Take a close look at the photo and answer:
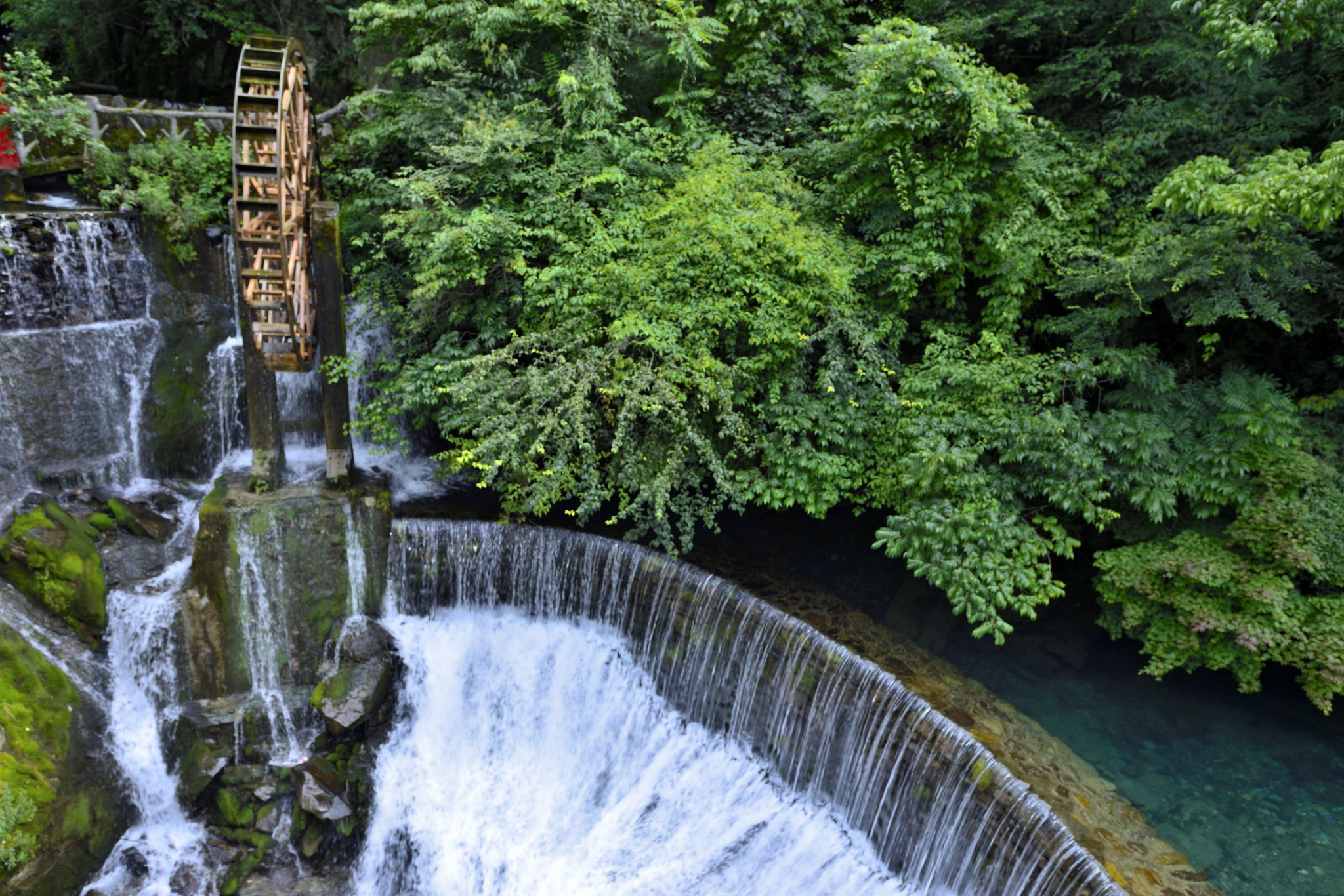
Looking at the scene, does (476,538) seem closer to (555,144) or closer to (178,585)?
(178,585)

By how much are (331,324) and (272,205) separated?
57.4 inches

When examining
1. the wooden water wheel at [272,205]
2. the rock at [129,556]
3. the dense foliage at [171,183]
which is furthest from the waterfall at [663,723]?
the dense foliage at [171,183]

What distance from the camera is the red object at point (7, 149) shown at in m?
9.82

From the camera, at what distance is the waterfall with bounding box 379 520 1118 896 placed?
548 centimetres

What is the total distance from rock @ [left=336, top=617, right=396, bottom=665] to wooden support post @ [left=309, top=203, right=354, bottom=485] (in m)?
1.74

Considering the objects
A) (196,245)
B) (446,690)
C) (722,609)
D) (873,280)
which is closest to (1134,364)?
(873,280)

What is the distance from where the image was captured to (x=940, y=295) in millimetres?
7418

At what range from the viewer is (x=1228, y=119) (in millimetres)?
6738

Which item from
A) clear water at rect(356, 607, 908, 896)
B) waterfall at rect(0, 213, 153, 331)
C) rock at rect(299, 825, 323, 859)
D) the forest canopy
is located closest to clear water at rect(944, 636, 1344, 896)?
the forest canopy

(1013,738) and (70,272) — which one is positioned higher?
(70,272)

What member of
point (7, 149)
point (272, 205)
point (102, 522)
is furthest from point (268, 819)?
point (7, 149)

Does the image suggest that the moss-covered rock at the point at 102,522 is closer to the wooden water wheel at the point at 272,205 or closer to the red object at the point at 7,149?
the wooden water wheel at the point at 272,205

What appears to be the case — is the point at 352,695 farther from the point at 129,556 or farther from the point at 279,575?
the point at 129,556

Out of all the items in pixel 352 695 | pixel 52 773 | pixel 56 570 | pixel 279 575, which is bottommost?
pixel 52 773
